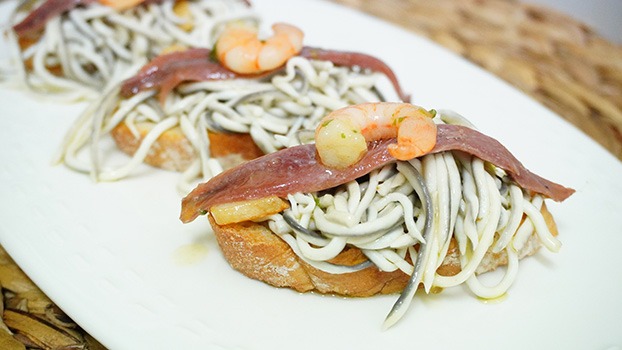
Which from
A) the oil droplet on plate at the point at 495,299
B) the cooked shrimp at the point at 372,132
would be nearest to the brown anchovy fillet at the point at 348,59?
the cooked shrimp at the point at 372,132

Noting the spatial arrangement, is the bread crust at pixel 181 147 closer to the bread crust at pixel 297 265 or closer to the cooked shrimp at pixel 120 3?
the bread crust at pixel 297 265

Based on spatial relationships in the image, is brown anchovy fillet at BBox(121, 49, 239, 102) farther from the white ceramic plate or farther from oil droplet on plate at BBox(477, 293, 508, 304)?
oil droplet on plate at BBox(477, 293, 508, 304)

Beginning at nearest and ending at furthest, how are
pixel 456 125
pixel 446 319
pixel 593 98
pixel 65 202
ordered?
pixel 446 319 → pixel 456 125 → pixel 65 202 → pixel 593 98

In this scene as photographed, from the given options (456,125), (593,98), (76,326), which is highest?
(456,125)

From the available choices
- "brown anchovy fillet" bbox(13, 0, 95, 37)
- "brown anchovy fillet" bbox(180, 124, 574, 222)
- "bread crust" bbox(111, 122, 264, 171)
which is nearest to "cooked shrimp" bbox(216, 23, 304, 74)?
"bread crust" bbox(111, 122, 264, 171)

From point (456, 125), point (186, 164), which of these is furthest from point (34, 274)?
point (456, 125)

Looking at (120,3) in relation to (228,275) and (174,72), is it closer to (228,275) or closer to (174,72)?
(174,72)

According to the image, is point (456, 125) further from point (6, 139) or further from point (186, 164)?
Answer: point (6, 139)

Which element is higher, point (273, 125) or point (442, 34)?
point (273, 125)
